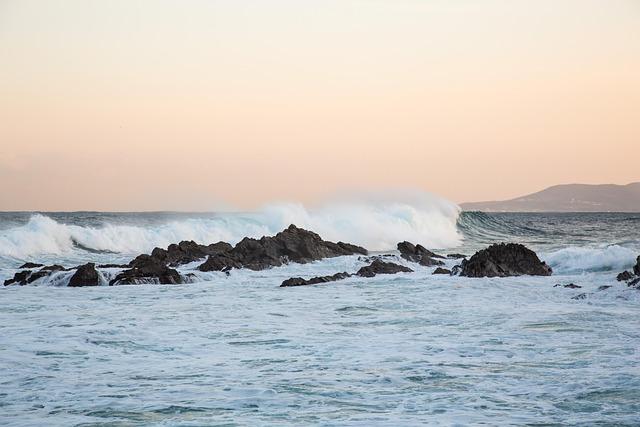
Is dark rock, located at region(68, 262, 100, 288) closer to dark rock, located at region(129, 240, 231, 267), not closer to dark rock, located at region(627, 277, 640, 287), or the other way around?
dark rock, located at region(129, 240, 231, 267)

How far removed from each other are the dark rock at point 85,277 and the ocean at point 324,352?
40 cm

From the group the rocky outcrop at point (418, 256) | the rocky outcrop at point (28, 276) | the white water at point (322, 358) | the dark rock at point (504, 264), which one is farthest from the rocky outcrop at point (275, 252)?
the dark rock at point (504, 264)

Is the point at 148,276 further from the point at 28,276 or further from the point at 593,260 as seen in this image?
the point at 593,260

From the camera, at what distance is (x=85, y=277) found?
18328 millimetres

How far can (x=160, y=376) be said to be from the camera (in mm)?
8352

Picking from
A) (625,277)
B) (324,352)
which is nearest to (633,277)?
(625,277)

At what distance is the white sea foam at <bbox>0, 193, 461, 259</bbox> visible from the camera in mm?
33938

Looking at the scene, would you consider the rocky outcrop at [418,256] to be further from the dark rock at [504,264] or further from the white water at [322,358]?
the white water at [322,358]

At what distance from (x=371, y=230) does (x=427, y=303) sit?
97.6 feet

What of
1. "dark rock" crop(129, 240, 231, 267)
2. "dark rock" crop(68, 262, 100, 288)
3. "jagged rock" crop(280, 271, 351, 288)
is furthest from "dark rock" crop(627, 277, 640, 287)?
"dark rock" crop(129, 240, 231, 267)

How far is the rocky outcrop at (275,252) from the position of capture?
21688 mm

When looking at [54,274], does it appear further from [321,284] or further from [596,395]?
[596,395]

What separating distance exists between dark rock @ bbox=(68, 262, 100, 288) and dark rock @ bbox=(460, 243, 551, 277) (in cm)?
867

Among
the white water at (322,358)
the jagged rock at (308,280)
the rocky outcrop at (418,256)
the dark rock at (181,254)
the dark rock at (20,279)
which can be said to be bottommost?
the white water at (322,358)
